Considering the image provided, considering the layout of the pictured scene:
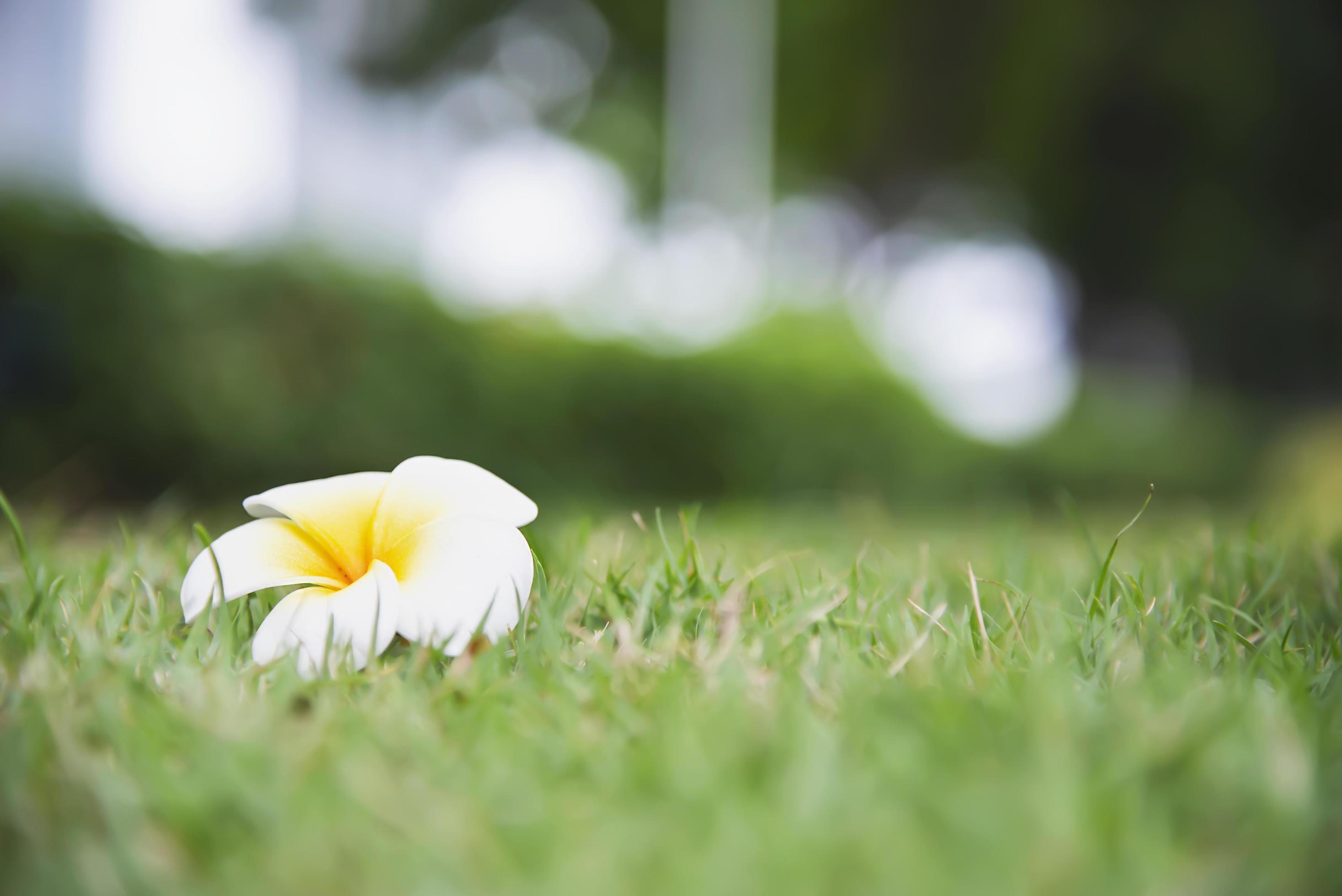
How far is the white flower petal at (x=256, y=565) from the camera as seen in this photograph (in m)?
1.07

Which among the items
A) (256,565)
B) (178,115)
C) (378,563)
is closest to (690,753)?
(378,563)

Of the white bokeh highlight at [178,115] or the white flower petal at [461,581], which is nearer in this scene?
the white flower petal at [461,581]

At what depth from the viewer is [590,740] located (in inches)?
33.7

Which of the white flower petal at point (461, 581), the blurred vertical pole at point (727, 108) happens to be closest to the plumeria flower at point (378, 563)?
the white flower petal at point (461, 581)

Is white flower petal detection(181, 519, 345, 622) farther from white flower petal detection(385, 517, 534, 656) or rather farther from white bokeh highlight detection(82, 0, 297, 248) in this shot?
white bokeh highlight detection(82, 0, 297, 248)

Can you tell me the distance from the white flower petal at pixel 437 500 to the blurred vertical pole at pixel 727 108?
397 inches

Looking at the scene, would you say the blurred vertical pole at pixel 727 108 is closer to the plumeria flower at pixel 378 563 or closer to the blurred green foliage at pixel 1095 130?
the blurred green foliage at pixel 1095 130

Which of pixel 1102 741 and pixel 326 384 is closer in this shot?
pixel 1102 741

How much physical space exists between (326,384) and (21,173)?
1.56 metres

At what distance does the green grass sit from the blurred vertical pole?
10.2 metres

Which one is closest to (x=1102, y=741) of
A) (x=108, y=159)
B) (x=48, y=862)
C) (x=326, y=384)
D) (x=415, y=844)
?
(x=415, y=844)

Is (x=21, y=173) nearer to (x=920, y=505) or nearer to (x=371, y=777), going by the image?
(x=371, y=777)

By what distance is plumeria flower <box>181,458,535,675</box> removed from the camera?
1.03 metres

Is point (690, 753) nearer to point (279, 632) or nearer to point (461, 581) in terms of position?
point (461, 581)
